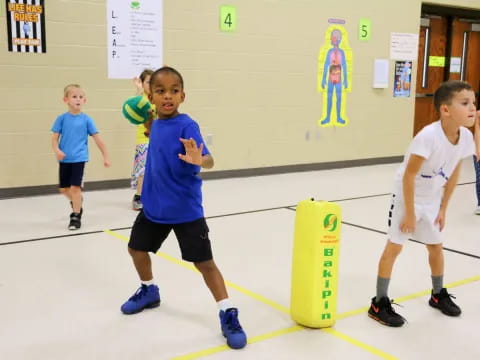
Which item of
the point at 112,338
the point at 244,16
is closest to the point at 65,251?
the point at 112,338

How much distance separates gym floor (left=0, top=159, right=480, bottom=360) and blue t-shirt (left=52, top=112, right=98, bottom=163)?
0.59m

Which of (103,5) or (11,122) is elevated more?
(103,5)

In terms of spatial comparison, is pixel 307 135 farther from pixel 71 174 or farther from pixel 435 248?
pixel 435 248

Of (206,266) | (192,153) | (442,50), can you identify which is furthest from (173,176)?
(442,50)

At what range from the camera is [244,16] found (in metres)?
7.28

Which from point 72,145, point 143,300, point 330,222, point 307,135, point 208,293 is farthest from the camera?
point 307,135

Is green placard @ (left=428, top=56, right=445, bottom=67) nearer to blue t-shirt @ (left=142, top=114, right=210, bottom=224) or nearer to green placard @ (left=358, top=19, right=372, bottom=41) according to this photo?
green placard @ (left=358, top=19, right=372, bottom=41)

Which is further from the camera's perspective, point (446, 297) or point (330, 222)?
point (446, 297)

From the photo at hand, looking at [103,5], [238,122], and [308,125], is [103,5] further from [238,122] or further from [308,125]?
[308,125]

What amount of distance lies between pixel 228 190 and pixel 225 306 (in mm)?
3922

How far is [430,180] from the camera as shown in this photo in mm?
2889

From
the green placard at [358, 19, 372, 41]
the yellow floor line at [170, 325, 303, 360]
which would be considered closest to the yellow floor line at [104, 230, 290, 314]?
the yellow floor line at [170, 325, 303, 360]

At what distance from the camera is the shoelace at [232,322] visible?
105 inches

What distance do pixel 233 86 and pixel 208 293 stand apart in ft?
14.5
